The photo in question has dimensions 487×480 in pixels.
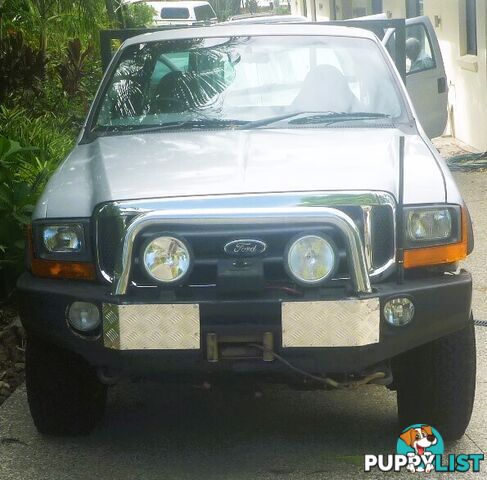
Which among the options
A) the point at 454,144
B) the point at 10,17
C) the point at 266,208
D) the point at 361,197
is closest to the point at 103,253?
the point at 266,208

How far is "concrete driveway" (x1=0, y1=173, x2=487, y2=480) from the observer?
185 inches

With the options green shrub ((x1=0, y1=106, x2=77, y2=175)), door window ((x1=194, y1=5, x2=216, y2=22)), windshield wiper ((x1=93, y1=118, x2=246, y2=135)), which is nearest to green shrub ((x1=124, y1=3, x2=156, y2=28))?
door window ((x1=194, y1=5, x2=216, y2=22))

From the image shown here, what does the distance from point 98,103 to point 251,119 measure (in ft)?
2.94

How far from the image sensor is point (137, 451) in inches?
194

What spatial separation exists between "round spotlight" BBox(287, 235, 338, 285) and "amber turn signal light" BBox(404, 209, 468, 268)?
0.34 m

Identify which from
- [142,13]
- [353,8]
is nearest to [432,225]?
[142,13]

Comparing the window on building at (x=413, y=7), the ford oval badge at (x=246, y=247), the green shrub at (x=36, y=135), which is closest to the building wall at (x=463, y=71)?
A: the window on building at (x=413, y=7)

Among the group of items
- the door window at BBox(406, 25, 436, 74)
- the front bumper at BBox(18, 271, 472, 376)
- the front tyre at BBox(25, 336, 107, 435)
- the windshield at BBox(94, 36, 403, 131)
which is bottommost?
the front tyre at BBox(25, 336, 107, 435)

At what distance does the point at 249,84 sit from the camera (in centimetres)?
596

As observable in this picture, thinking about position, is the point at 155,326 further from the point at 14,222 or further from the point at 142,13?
the point at 142,13

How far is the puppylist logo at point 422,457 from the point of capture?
4621mm

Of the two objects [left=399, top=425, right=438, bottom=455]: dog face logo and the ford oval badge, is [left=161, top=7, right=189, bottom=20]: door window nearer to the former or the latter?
[left=399, top=425, right=438, bottom=455]: dog face logo

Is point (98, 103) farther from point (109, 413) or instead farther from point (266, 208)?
point (266, 208)

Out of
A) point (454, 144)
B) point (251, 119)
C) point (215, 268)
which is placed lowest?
point (454, 144)
